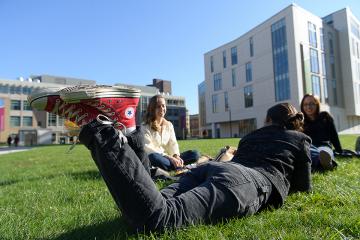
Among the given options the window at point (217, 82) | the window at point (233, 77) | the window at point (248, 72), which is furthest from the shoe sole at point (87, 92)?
the window at point (217, 82)

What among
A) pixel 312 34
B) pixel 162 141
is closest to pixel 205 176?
pixel 162 141

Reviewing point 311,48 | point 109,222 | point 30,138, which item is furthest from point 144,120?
point 30,138

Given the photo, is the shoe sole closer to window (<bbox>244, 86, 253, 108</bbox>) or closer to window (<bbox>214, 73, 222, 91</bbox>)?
window (<bbox>244, 86, 253, 108</bbox>)

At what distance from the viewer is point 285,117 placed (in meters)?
2.94

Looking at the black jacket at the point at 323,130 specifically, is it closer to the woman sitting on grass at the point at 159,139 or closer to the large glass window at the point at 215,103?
the woman sitting on grass at the point at 159,139

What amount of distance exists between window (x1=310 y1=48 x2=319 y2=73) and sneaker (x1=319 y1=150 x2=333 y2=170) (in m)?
44.5

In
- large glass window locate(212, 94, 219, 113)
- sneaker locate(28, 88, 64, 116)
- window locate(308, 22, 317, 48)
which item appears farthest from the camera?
large glass window locate(212, 94, 219, 113)

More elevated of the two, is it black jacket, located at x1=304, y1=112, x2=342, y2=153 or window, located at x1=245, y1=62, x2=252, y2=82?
window, located at x1=245, y1=62, x2=252, y2=82

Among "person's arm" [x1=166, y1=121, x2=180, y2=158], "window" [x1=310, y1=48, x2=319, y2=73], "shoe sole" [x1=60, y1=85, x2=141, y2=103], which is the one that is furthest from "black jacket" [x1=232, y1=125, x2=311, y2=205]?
"window" [x1=310, y1=48, x2=319, y2=73]

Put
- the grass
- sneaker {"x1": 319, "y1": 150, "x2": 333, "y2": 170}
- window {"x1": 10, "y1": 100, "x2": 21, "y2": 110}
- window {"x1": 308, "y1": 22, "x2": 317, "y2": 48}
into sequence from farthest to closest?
window {"x1": 10, "y1": 100, "x2": 21, "y2": 110} < window {"x1": 308, "y1": 22, "x2": 317, "y2": 48} < sneaker {"x1": 319, "y1": 150, "x2": 333, "y2": 170} < the grass

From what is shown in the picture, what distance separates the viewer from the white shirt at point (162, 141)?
16.9ft

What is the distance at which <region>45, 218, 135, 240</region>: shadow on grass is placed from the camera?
212cm

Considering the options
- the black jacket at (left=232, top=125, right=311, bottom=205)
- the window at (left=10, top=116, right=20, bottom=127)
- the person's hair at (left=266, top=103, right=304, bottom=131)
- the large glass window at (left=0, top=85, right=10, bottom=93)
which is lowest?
the black jacket at (left=232, top=125, right=311, bottom=205)

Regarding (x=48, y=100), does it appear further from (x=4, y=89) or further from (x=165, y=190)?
(x=4, y=89)
